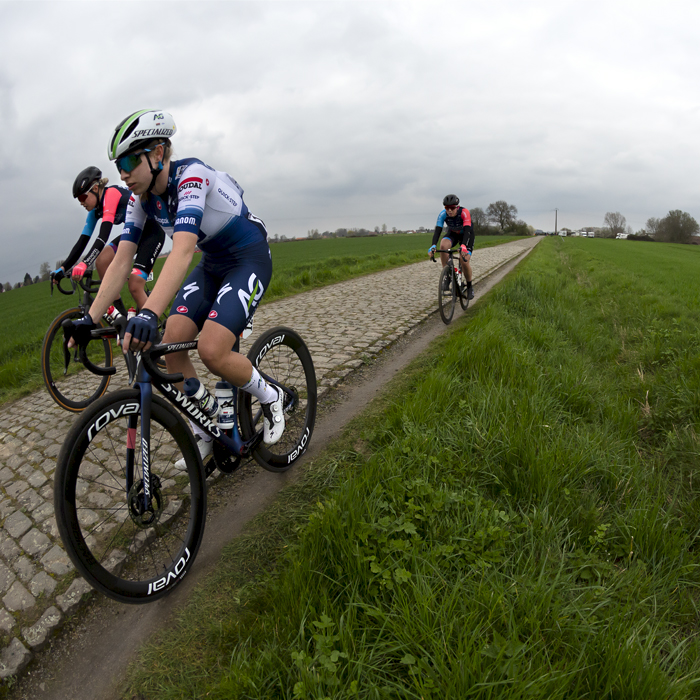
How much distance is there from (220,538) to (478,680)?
1.84 m

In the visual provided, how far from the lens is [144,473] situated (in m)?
2.34

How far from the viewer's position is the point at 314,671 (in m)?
1.71

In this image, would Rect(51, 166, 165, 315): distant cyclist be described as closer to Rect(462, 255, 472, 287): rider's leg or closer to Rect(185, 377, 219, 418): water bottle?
Rect(185, 377, 219, 418): water bottle

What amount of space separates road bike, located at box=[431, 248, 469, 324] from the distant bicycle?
5627 mm

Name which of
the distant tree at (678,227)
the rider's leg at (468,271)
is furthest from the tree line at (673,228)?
the rider's leg at (468,271)

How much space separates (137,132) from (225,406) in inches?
67.9

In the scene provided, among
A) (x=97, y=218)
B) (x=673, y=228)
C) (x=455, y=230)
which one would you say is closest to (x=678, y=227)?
(x=673, y=228)

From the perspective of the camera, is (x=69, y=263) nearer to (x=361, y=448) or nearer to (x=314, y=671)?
(x=361, y=448)

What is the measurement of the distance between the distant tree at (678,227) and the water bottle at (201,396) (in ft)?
352

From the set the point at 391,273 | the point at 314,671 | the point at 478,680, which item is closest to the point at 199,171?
the point at 314,671

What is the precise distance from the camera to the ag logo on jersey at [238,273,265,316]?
295 cm

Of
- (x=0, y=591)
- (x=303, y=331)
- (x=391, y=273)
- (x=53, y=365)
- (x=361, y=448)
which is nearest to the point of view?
(x=0, y=591)

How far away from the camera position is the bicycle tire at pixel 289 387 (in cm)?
326

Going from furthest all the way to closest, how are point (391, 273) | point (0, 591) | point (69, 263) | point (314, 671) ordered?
1. point (391, 273)
2. point (69, 263)
3. point (0, 591)
4. point (314, 671)
